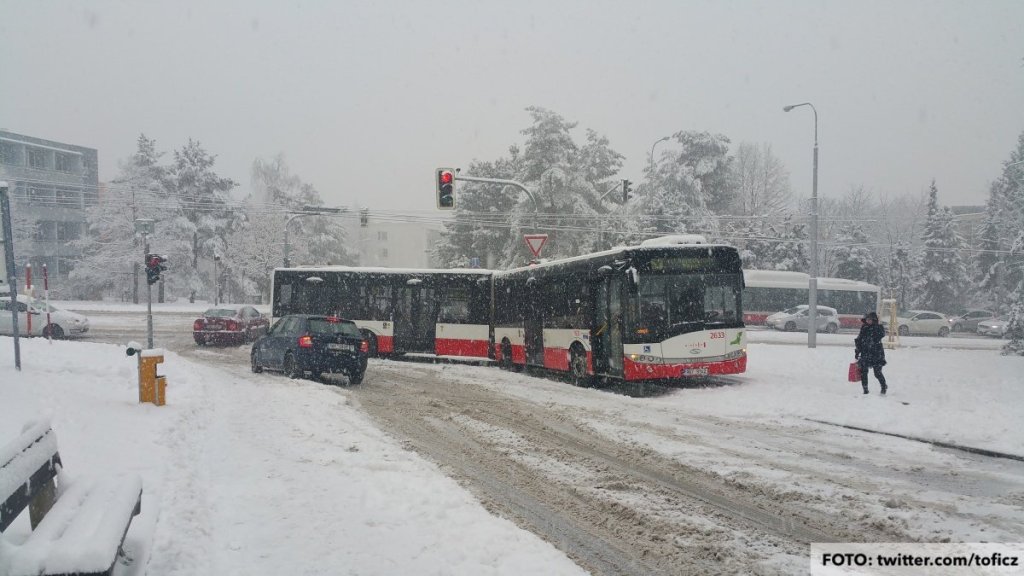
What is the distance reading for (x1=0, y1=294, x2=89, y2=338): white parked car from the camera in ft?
96.1

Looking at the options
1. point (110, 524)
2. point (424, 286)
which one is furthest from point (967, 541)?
point (424, 286)

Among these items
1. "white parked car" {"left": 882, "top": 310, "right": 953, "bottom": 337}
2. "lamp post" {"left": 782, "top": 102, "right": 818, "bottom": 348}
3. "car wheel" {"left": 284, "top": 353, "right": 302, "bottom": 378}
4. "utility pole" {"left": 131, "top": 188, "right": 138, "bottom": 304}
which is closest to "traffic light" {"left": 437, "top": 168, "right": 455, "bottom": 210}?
"car wheel" {"left": 284, "top": 353, "right": 302, "bottom": 378}

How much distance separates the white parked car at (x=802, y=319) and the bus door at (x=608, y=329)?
3420cm

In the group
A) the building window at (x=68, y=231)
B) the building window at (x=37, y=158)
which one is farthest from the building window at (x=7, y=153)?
the building window at (x=68, y=231)

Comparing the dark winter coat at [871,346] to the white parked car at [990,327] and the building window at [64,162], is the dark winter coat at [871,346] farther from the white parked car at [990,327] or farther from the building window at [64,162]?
the building window at [64,162]

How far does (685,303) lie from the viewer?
1566cm

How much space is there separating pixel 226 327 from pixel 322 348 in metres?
15.1

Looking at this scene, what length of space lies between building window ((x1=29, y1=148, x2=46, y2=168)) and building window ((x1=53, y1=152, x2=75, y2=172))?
98 cm

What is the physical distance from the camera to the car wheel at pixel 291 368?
682 inches

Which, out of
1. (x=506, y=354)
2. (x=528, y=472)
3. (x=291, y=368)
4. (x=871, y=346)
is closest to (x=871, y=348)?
(x=871, y=346)

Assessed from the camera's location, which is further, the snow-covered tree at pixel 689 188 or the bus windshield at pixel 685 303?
the snow-covered tree at pixel 689 188

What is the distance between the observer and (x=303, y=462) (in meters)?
8.39

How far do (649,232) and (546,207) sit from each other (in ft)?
32.0

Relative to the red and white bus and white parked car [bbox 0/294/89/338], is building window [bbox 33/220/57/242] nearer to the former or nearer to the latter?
white parked car [bbox 0/294/89/338]
